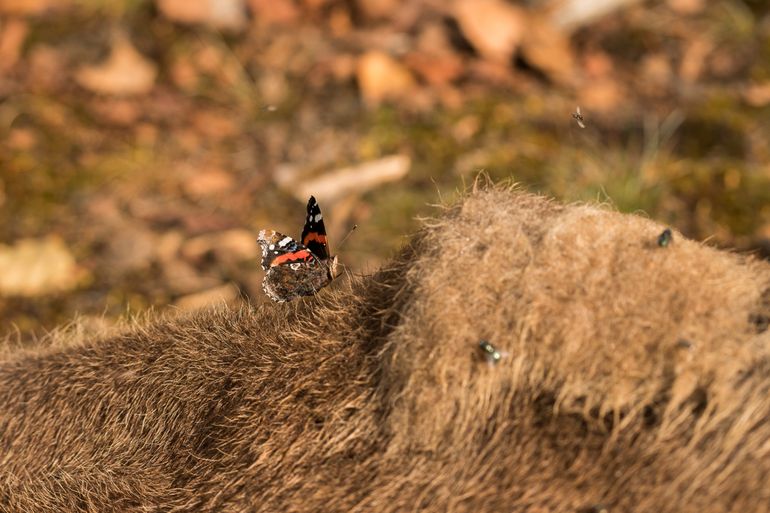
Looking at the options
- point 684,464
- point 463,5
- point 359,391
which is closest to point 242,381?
point 359,391

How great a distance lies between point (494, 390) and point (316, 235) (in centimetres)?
101

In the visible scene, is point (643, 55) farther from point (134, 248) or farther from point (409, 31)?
point (134, 248)

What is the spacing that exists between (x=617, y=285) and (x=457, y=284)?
0.39 meters

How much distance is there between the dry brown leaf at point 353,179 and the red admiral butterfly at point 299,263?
119 inches

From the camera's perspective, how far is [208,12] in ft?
25.5

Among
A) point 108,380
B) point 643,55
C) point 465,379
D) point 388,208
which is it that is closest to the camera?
point 465,379

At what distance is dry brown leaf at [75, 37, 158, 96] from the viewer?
24.3 ft

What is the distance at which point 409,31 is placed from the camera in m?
7.34

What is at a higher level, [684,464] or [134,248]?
[134,248]

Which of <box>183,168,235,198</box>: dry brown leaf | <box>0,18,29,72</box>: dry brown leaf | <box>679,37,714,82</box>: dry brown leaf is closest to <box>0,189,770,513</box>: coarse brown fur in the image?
<box>183,168,235,198</box>: dry brown leaf

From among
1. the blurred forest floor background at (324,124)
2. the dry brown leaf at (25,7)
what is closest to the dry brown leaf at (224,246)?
the blurred forest floor background at (324,124)

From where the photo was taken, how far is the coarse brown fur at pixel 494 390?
Answer: 2.07 meters

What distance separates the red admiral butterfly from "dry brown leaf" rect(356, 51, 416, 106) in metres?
3.97

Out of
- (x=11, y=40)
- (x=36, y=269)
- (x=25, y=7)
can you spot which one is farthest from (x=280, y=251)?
(x=25, y=7)
